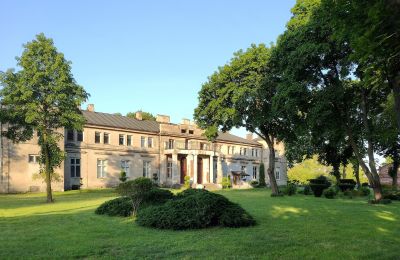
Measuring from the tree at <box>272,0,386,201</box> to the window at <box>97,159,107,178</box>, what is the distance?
105ft

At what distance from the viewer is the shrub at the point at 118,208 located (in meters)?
15.8

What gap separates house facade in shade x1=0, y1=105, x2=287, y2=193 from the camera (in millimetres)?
43344

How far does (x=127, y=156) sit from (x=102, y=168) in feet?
14.1

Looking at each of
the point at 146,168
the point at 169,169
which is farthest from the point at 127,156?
the point at 169,169

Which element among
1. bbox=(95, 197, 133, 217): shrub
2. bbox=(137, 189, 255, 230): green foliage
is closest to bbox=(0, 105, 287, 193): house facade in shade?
bbox=(95, 197, 133, 217): shrub

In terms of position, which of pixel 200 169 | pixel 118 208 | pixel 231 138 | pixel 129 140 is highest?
pixel 231 138

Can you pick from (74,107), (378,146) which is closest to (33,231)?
(74,107)

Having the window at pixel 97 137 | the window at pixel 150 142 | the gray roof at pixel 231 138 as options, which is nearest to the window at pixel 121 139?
the window at pixel 97 137

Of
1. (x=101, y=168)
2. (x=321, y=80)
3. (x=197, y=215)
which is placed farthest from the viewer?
(x=101, y=168)

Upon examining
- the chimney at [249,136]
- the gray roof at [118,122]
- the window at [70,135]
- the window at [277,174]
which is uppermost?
the gray roof at [118,122]

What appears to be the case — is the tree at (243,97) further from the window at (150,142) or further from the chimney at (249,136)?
the chimney at (249,136)

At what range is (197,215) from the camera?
1211 centimetres

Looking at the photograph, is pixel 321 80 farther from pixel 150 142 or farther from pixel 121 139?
pixel 150 142

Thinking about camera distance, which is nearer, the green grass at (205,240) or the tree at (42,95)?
the green grass at (205,240)
